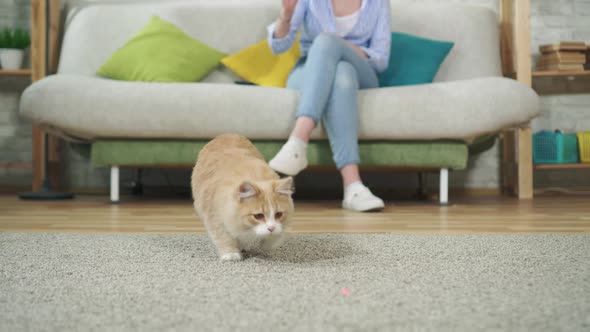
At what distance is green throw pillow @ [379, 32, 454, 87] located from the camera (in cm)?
272

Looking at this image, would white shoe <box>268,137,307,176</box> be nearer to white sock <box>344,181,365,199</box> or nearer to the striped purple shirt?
white sock <box>344,181,365,199</box>

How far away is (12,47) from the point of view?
3.09 meters

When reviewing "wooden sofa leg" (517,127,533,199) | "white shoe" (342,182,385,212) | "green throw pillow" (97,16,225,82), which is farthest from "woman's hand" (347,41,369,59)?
"wooden sofa leg" (517,127,533,199)

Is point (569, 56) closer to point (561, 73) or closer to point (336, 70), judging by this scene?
point (561, 73)

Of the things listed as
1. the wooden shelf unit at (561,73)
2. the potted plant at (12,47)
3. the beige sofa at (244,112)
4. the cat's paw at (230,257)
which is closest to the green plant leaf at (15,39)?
the potted plant at (12,47)

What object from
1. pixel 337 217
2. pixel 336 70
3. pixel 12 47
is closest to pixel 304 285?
pixel 337 217

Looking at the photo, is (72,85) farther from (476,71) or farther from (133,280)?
(476,71)

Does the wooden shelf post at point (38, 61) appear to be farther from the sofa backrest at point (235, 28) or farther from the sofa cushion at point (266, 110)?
the sofa cushion at point (266, 110)

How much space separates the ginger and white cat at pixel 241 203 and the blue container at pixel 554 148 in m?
2.20

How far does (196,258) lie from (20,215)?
1.14 metres

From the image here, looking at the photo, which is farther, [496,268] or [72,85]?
[72,85]

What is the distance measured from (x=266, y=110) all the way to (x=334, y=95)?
301 millimetres

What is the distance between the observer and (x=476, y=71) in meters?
2.99

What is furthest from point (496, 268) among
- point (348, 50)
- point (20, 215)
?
point (20, 215)
